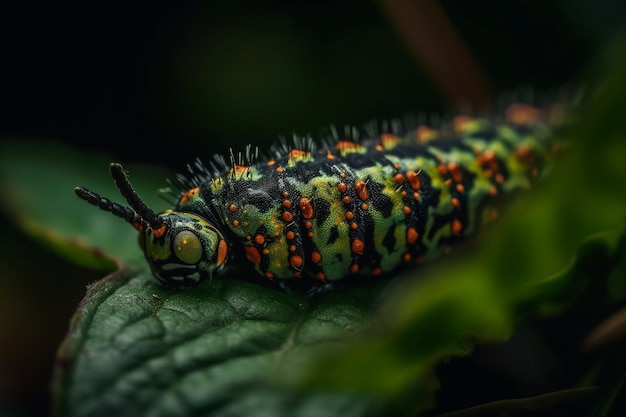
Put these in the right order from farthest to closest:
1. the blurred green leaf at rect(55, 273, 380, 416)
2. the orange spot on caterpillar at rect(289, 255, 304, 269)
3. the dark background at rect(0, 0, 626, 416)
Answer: the dark background at rect(0, 0, 626, 416) < the orange spot on caterpillar at rect(289, 255, 304, 269) < the blurred green leaf at rect(55, 273, 380, 416)

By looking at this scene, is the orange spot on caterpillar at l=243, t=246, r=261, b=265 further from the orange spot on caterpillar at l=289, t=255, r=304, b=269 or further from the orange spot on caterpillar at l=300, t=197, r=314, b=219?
the orange spot on caterpillar at l=300, t=197, r=314, b=219

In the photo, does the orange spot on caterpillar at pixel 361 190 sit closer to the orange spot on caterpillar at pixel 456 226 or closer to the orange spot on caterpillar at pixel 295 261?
the orange spot on caterpillar at pixel 295 261

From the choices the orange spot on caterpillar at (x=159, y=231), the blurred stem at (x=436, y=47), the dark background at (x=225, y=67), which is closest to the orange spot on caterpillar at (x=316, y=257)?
the orange spot on caterpillar at (x=159, y=231)

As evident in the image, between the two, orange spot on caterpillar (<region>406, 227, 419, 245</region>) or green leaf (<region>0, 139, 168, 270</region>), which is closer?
orange spot on caterpillar (<region>406, 227, 419, 245</region>)

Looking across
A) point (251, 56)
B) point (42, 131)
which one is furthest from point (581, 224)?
point (42, 131)

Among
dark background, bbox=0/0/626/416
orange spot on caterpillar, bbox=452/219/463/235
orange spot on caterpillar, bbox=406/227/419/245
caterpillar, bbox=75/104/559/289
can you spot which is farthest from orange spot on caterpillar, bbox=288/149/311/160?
dark background, bbox=0/0/626/416

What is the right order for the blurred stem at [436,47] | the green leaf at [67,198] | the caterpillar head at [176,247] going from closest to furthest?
1. the caterpillar head at [176,247]
2. the green leaf at [67,198]
3. the blurred stem at [436,47]

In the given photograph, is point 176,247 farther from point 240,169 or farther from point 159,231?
point 240,169

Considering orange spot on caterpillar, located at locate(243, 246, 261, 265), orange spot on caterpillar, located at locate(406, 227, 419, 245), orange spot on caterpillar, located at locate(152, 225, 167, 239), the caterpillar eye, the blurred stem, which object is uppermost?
the blurred stem
